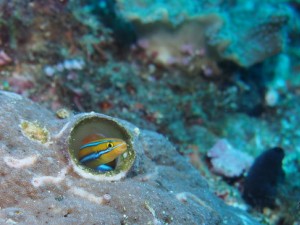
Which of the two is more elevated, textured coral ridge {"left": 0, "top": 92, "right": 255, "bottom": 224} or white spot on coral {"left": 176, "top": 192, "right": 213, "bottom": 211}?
textured coral ridge {"left": 0, "top": 92, "right": 255, "bottom": 224}

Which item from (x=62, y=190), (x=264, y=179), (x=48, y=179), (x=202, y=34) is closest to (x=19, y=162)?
(x=48, y=179)

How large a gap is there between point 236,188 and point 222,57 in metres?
2.61

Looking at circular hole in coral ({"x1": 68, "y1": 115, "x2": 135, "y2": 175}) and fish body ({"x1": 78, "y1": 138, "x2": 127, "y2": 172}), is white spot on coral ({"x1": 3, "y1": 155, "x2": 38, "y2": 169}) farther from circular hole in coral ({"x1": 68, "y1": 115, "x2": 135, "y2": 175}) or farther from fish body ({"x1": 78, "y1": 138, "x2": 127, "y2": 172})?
fish body ({"x1": 78, "y1": 138, "x2": 127, "y2": 172})

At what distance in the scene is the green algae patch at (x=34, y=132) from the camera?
8.50 ft

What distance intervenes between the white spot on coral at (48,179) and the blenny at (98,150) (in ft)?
0.80

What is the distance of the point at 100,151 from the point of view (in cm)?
262

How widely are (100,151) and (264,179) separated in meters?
2.79

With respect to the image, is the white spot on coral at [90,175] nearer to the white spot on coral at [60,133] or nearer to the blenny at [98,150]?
the blenny at [98,150]

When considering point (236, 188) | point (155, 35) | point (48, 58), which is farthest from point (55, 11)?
point (236, 188)

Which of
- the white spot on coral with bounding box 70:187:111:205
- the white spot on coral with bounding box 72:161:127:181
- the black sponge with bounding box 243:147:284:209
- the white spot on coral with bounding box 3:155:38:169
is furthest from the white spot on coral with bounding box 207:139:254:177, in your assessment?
the white spot on coral with bounding box 3:155:38:169

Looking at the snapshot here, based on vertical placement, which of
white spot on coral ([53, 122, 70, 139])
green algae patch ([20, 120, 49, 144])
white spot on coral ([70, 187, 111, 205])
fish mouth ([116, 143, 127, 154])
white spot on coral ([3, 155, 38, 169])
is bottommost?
white spot on coral ([70, 187, 111, 205])

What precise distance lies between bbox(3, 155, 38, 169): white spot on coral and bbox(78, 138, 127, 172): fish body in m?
0.43

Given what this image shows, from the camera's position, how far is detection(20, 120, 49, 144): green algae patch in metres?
2.59

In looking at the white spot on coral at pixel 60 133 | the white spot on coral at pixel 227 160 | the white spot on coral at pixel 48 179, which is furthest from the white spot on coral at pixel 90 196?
the white spot on coral at pixel 227 160
